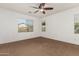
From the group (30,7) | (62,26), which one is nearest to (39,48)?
(62,26)

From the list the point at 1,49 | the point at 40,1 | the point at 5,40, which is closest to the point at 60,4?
the point at 40,1

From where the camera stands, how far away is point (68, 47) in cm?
190

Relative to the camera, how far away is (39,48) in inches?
77.1

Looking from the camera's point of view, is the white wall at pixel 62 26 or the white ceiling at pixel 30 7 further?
the white wall at pixel 62 26

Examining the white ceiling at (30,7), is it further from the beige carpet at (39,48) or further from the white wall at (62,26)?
the beige carpet at (39,48)

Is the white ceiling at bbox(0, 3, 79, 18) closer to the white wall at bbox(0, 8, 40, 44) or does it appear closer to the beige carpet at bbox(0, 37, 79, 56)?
the white wall at bbox(0, 8, 40, 44)

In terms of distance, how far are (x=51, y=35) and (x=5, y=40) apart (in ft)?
2.41

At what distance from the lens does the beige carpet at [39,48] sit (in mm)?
1764

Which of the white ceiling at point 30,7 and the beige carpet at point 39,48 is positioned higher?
the white ceiling at point 30,7

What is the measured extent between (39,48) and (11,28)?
22.1 inches

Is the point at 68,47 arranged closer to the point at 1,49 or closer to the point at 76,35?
the point at 76,35

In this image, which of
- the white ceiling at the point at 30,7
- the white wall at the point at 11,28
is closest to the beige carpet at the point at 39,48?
the white wall at the point at 11,28

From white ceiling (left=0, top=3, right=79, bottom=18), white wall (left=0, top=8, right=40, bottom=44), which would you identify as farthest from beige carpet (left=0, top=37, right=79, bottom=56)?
white ceiling (left=0, top=3, right=79, bottom=18)

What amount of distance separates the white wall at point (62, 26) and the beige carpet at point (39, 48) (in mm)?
93
